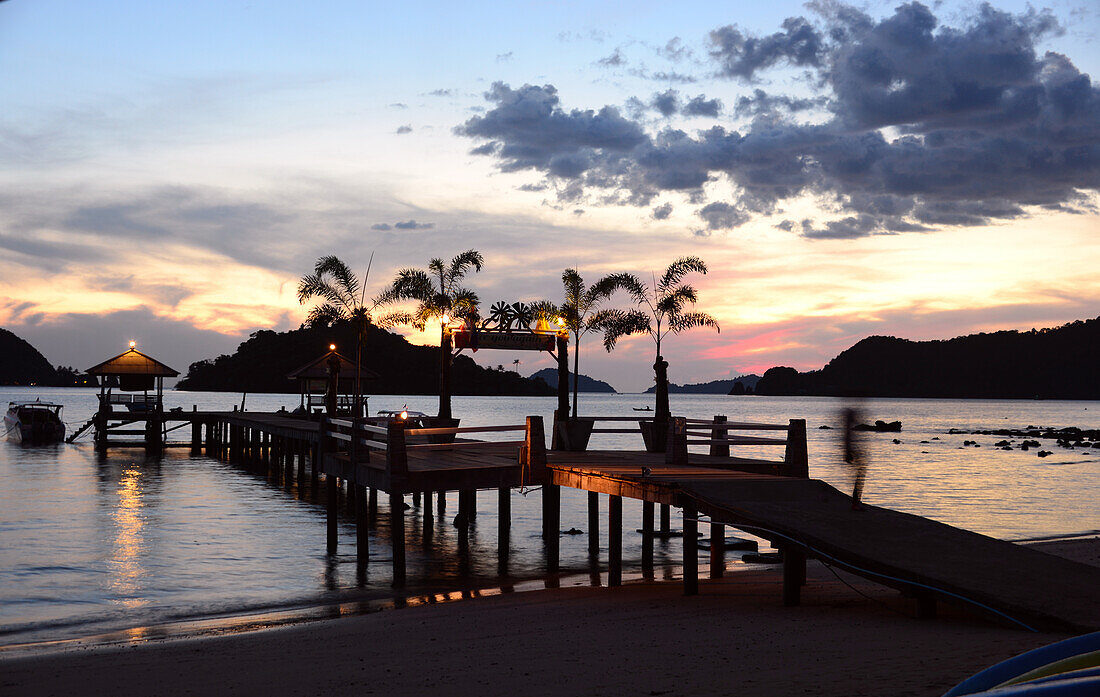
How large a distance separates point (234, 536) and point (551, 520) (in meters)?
12.0

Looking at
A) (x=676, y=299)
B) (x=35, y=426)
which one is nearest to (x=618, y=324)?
(x=676, y=299)

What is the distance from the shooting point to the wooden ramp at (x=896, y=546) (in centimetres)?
926

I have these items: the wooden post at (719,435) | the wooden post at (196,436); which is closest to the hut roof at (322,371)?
the wooden post at (196,436)

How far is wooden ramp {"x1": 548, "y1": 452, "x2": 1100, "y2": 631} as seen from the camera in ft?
30.4

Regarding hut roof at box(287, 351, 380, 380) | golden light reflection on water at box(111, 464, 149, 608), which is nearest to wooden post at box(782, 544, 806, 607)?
golden light reflection on water at box(111, 464, 149, 608)

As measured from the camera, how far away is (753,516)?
38.5 feet

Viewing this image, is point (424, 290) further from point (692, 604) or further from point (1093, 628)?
point (1093, 628)

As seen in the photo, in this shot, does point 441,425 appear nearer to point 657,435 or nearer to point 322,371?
point 657,435

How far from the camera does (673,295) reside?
34.2 metres

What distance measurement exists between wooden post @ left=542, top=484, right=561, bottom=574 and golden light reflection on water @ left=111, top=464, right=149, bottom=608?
26.4ft

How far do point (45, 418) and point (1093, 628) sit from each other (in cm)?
7351

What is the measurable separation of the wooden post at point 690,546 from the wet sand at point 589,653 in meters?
0.26

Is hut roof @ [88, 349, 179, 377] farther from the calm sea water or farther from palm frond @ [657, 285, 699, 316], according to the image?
palm frond @ [657, 285, 699, 316]

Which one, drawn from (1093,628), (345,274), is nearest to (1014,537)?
(1093,628)
